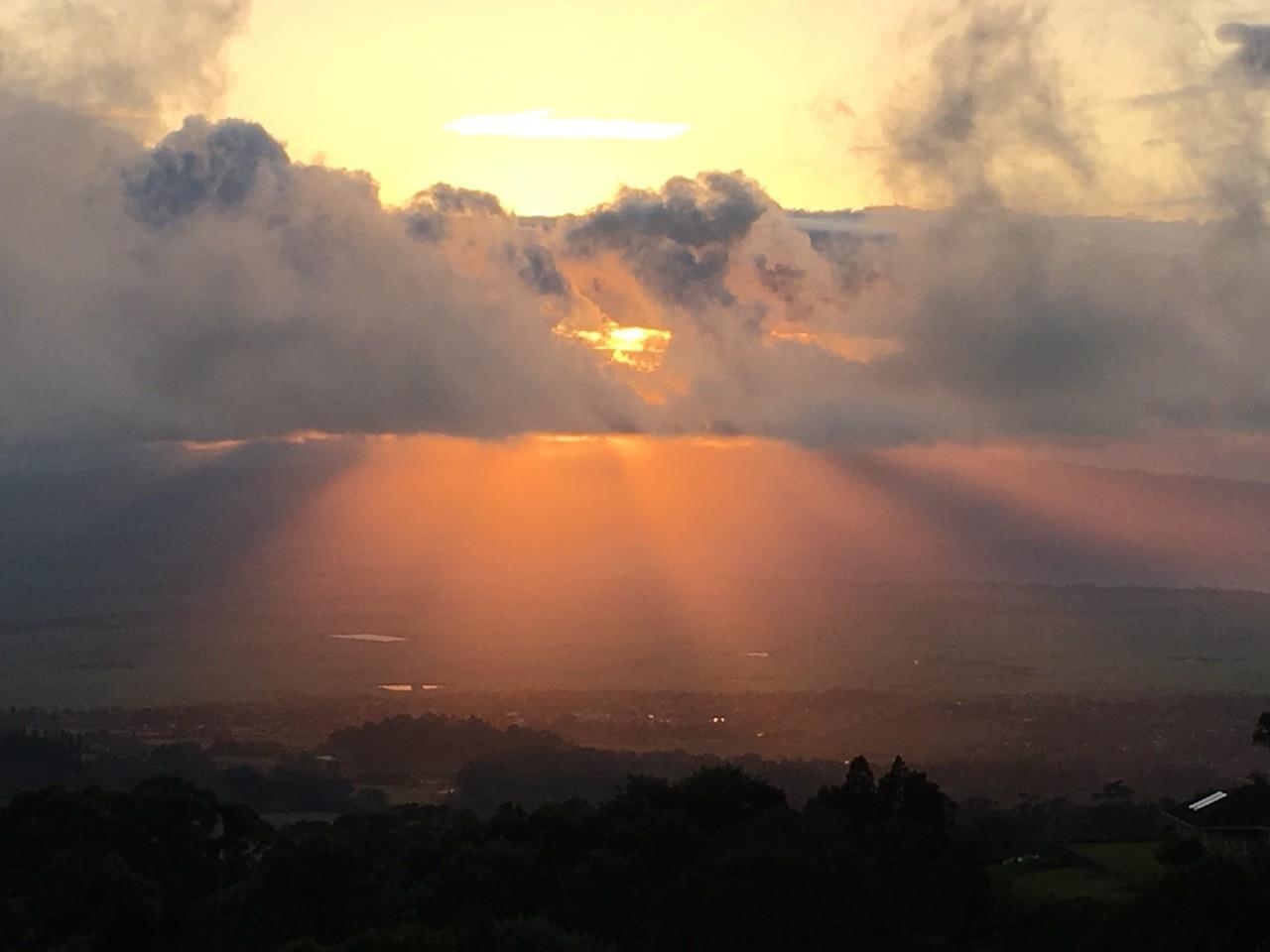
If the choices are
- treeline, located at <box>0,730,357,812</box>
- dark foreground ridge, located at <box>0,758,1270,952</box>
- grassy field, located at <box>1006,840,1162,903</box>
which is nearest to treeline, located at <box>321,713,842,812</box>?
treeline, located at <box>0,730,357,812</box>

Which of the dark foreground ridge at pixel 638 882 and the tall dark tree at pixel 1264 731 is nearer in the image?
the dark foreground ridge at pixel 638 882

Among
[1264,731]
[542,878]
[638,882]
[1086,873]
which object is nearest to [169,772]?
[542,878]

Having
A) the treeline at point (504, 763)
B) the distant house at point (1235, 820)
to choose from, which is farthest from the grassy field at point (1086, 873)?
the treeline at point (504, 763)

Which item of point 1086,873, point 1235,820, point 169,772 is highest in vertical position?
point 1235,820

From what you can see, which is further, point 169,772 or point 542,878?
point 169,772

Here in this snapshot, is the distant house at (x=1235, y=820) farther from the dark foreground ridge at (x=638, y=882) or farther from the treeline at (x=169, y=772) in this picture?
the treeline at (x=169, y=772)

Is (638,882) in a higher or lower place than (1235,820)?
lower

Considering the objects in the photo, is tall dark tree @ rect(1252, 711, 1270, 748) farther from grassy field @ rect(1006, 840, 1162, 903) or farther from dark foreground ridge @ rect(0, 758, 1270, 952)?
dark foreground ridge @ rect(0, 758, 1270, 952)

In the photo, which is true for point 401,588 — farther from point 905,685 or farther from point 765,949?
point 765,949

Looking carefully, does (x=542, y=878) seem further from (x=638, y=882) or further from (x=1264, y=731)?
(x=1264, y=731)
